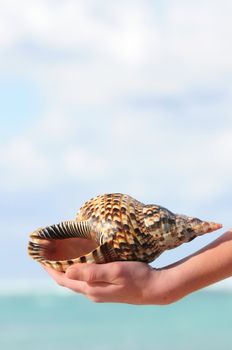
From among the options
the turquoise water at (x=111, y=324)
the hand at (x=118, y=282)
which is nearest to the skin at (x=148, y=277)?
the hand at (x=118, y=282)

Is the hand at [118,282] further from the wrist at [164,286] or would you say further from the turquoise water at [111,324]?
the turquoise water at [111,324]

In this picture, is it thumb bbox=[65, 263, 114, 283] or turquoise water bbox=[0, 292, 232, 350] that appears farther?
turquoise water bbox=[0, 292, 232, 350]

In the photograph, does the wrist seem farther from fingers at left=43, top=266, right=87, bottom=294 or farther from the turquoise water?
the turquoise water

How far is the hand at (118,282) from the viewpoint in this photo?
2227 millimetres

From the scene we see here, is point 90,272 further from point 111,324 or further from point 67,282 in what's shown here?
point 111,324

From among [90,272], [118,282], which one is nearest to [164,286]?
[118,282]

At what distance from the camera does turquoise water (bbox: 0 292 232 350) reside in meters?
10.9

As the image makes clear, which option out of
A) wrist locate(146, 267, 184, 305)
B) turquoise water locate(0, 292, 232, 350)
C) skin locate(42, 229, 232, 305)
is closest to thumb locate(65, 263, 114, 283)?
skin locate(42, 229, 232, 305)

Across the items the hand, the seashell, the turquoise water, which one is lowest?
the hand

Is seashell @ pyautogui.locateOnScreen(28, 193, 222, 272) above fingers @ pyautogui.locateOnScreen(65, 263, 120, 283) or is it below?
above

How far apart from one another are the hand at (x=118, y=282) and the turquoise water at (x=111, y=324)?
26.4ft

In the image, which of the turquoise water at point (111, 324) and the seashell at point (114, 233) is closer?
the seashell at point (114, 233)

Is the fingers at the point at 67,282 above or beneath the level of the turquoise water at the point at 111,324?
beneath

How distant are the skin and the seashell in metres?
0.04
